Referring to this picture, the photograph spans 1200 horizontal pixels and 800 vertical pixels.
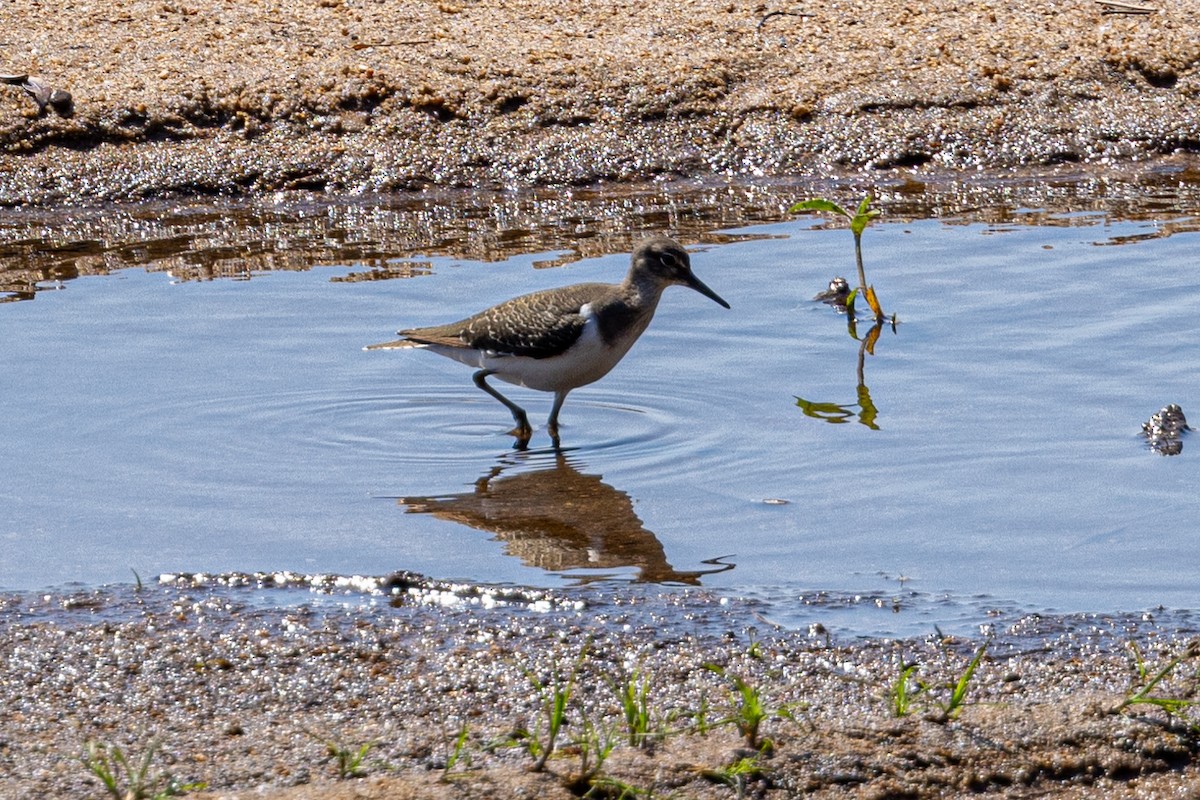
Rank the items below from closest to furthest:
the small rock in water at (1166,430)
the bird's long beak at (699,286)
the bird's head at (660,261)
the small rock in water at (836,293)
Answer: the small rock in water at (1166,430)
the bird's head at (660,261)
the bird's long beak at (699,286)
the small rock in water at (836,293)

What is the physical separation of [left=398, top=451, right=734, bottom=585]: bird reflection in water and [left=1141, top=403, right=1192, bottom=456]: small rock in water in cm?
214

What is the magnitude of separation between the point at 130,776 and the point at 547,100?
900cm

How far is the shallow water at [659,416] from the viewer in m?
6.05

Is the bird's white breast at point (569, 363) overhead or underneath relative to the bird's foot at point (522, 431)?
overhead

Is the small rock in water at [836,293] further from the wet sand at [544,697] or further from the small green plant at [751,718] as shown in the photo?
the small green plant at [751,718]

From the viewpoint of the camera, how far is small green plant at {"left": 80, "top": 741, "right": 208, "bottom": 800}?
390 cm

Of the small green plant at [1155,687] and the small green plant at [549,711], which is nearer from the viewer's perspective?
the small green plant at [549,711]

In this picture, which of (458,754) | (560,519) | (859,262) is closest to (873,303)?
(859,262)

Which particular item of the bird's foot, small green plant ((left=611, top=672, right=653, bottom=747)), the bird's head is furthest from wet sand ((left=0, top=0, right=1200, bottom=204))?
small green plant ((left=611, top=672, right=653, bottom=747))

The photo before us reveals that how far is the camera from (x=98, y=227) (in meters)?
11.3

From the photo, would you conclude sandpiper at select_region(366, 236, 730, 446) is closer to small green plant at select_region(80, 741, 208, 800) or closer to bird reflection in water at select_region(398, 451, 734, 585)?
bird reflection in water at select_region(398, 451, 734, 585)

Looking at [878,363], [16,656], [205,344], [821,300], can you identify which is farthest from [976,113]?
[16,656]

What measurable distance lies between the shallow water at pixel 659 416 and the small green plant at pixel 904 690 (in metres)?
0.51

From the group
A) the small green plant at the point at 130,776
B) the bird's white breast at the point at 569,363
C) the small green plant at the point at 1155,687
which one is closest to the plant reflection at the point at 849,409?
the bird's white breast at the point at 569,363
